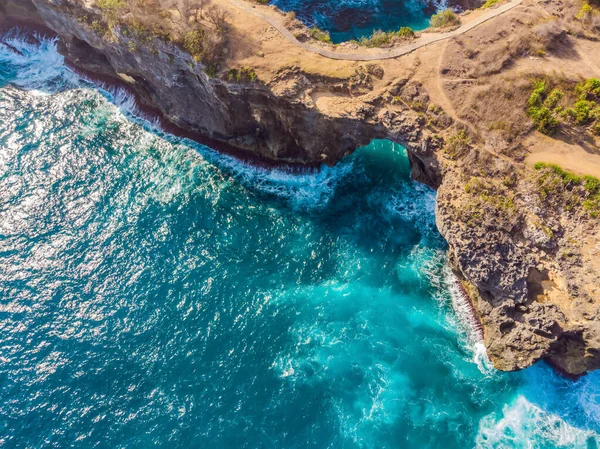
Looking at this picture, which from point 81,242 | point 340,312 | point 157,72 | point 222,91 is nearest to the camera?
point 340,312

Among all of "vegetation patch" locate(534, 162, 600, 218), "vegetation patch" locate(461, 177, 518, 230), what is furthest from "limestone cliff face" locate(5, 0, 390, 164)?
"vegetation patch" locate(534, 162, 600, 218)

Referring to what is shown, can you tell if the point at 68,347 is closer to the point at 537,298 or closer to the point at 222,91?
the point at 222,91

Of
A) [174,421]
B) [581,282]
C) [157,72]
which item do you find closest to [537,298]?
[581,282]

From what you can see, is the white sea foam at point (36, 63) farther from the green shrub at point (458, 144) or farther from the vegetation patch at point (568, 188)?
the vegetation patch at point (568, 188)

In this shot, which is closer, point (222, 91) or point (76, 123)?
point (222, 91)

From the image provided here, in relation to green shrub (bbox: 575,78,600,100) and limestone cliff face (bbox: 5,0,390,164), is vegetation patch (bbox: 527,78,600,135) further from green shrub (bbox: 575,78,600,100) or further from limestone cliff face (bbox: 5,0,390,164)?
limestone cliff face (bbox: 5,0,390,164)

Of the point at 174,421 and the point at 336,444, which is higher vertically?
the point at 336,444

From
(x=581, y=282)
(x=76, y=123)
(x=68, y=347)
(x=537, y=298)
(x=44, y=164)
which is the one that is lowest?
(x=68, y=347)
